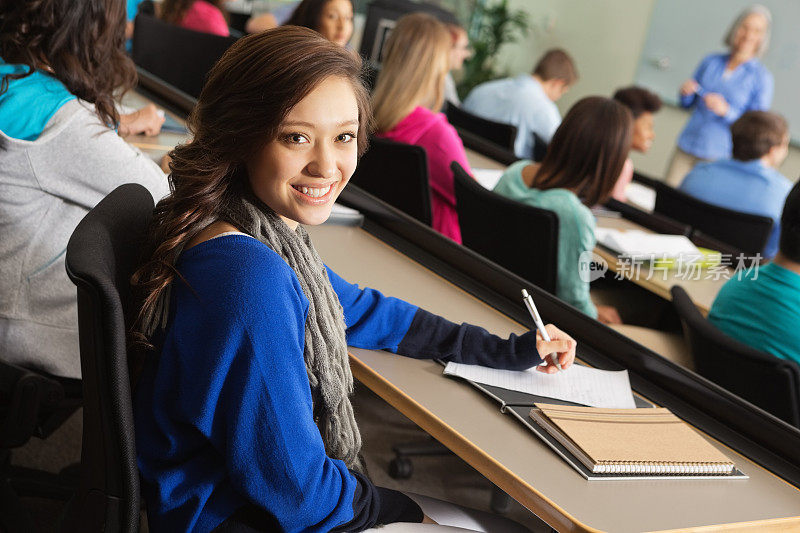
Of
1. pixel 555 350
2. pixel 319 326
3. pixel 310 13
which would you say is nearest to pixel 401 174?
pixel 555 350

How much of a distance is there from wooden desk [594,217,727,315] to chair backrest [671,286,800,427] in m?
0.47

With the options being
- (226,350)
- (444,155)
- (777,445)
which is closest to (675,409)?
(777,445)

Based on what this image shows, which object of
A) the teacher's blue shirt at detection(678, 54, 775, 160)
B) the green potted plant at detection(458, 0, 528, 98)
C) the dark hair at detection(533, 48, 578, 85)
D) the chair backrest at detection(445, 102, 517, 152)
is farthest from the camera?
the green potted plant at detection(458, 0, 528, 98)

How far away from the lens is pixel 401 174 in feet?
8.34

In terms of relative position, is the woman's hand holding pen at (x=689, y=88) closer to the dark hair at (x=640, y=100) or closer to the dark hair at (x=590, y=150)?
the dark hair at (x=640, y=100)

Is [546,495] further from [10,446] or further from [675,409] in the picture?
[10,446]

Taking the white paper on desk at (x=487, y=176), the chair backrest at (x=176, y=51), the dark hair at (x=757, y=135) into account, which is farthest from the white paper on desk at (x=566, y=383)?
the dark hair at (x=757, y=135)

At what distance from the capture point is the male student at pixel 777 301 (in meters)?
1.95

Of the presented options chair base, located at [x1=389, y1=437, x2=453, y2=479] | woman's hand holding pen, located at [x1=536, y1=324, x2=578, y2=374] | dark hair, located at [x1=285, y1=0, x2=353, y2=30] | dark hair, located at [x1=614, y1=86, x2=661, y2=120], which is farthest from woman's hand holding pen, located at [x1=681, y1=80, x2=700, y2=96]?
woman's hand holding pen, located at [x1=536, y1=324, x2=578, y2=374]

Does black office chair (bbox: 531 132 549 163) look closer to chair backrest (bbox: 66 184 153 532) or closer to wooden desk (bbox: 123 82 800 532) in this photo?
wooden desk (bbox: 123 82 800 532)

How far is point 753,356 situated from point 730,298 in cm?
41

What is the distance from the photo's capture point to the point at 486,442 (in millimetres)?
1197

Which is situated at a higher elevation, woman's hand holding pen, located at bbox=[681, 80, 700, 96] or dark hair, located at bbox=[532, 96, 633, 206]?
dark hair, located at bbox=[532, 96, 633, 206]

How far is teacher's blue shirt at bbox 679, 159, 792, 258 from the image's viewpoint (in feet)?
11.6
